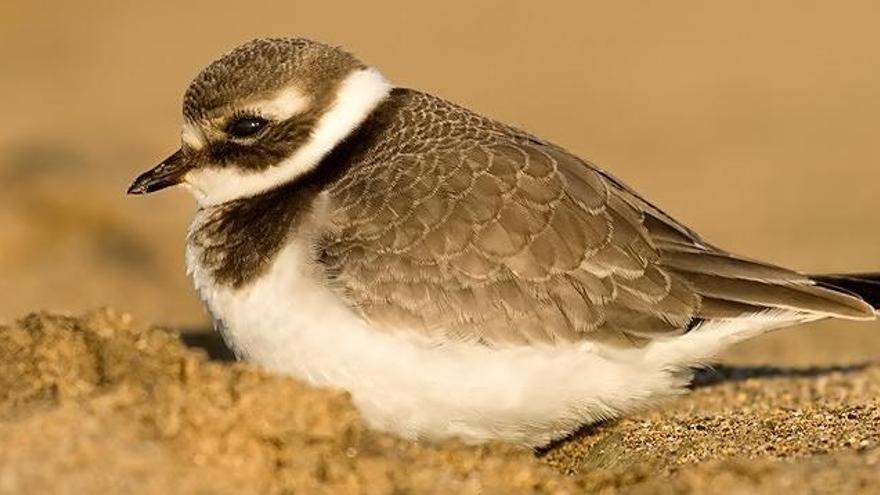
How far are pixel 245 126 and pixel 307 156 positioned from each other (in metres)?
0.26

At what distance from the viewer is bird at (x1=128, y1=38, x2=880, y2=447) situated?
4754 mm

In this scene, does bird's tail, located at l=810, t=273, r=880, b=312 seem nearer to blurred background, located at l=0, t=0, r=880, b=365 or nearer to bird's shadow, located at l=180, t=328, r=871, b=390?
bird's shadow, located at l=180, t=328, r=871, b=390

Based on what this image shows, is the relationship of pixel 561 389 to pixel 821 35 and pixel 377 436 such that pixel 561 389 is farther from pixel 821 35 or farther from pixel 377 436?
pixel 821 35

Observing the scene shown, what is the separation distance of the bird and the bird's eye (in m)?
0.01

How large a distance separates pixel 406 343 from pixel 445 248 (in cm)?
36

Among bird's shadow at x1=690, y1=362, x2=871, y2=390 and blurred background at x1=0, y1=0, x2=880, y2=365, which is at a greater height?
blurred background at x1=0, y1=0, x2=880, y2=365

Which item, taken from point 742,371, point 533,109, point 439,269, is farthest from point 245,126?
point 533,109

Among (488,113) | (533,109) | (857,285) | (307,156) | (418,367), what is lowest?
(418,367)

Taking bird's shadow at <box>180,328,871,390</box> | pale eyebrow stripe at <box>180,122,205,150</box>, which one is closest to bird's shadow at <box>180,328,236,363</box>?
bird's shadow at <box>180,328,871,390</box>

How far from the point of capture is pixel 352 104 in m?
5.43

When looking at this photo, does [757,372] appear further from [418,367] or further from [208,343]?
[208,343]

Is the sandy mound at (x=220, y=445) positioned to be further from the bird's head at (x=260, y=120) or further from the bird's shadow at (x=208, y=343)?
the bird's shadow at (x=208, y=343)

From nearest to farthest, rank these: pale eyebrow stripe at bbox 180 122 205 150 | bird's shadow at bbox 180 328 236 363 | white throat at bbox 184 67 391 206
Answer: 1. white throat at bbox 184 67 391 206
2. pale eyebrow stripe at bbox 180 122 205 150
3. bird's shadow at bbox 180 328 236 363

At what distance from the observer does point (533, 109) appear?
13656 mm
